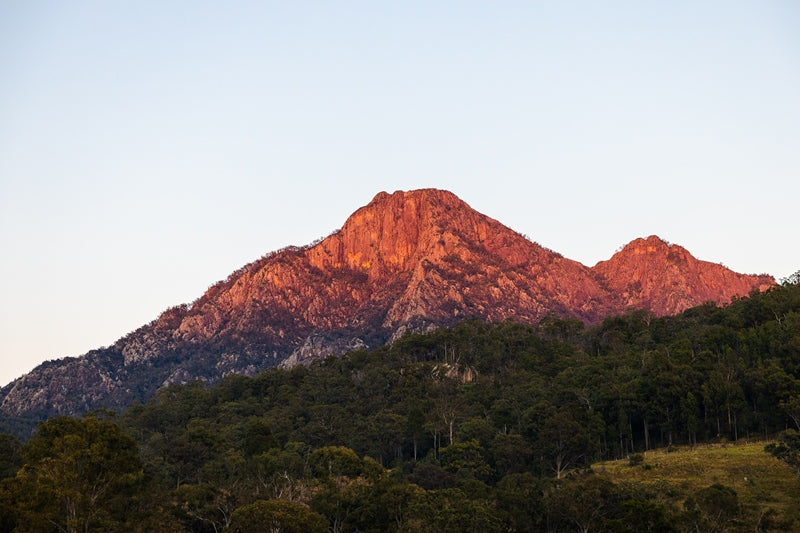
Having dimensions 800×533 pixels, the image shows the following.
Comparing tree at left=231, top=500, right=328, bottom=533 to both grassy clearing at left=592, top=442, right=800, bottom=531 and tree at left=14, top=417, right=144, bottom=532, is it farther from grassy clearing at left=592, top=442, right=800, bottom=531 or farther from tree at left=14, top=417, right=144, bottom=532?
grassy clearing at left=592, top=442, right=800, bottom=531

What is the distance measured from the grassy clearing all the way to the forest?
147cm

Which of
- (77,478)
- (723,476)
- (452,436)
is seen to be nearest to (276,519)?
(77,478)

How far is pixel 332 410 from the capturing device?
131000 millimetres

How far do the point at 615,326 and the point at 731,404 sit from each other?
59.3 meters

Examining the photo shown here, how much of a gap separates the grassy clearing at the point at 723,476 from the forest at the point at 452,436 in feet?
4.81

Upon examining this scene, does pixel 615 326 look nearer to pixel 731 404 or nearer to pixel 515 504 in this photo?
pixel 731 404

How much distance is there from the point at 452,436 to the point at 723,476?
39.9m

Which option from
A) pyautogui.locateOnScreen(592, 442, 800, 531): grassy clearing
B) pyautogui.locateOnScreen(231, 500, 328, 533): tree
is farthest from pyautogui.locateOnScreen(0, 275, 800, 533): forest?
pyautogui.locateOnScreen(592, 442, 800, 531): grassy clearing

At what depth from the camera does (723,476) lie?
272ft

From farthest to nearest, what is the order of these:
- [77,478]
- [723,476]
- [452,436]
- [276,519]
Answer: [452,436], [723,476], [276,519], [77,478]

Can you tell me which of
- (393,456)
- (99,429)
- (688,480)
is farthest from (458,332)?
(99,429)

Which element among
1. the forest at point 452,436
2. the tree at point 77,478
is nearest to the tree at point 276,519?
the forest at point 452,436

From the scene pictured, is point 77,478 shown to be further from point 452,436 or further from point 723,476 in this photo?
point 723,476

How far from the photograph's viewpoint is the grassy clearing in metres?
76.2
